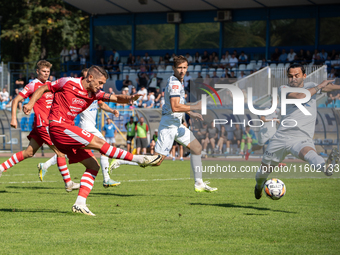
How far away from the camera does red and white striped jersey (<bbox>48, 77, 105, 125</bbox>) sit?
275 inches

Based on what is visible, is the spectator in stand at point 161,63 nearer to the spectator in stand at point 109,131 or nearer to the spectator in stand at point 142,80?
the spectator in stand at point 142,80

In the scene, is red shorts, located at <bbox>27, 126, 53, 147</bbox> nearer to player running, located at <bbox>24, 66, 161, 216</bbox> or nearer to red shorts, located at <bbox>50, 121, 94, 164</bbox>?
player running, located at <bbox>24, 66, 161, 216</bbox>

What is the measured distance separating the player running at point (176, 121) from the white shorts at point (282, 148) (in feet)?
4.63

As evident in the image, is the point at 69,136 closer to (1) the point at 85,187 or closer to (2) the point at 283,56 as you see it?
(1) the point at 85,187

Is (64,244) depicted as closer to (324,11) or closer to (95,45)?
(324,11)

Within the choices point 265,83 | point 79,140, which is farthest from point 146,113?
point 79,140

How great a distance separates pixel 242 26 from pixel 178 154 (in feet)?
41.9

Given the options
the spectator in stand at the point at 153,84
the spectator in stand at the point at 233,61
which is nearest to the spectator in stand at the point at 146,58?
the spectator in stand at the point at 153,84

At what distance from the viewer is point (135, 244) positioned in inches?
201

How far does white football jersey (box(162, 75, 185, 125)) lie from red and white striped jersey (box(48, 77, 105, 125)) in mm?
2132

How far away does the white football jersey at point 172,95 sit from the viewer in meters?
8.91

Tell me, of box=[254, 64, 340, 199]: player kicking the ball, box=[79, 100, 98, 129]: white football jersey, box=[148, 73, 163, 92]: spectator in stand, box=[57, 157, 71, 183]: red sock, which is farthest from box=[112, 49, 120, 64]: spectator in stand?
box=[254, 64, 340, 199]: player kicking the ball

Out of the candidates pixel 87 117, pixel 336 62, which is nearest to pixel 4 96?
pixel 336 62

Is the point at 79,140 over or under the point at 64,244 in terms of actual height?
over
